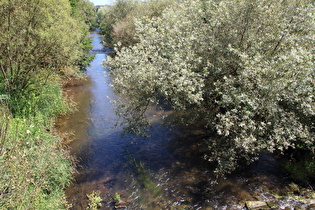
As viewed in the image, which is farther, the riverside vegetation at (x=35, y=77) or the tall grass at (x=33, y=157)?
the riverside vegetation at (x=35, y=77)

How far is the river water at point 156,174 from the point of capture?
9945 millimetres

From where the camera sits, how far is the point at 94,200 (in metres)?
9.93

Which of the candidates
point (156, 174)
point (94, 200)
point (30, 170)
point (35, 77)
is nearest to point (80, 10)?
point (35, 77)

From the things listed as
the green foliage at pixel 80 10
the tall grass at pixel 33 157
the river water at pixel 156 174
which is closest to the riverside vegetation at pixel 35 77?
the tall grass at pixel 33 157

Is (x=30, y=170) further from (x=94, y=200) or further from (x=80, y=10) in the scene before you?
(x=80, y=10)

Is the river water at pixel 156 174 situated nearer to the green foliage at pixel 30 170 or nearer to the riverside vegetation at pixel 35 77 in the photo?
the green foliage at pixel 30 170

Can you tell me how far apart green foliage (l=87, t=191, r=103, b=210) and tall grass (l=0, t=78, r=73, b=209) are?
3.65 feet

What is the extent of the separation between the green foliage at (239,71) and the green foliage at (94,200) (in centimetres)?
406

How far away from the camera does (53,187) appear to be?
9.96 meters

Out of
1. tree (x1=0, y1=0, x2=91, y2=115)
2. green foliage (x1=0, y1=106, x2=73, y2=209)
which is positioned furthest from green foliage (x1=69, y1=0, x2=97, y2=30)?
green foliage (x1=0, y1=106, x2=73, y2=209)

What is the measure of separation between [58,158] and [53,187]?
1297mm

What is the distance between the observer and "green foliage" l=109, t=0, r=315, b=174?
873 cm

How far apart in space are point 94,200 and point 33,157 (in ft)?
10.8

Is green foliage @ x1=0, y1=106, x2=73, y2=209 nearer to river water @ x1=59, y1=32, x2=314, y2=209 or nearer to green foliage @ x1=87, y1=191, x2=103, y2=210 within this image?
river water @ x1=59, y1=32, x2=314, y2=209
